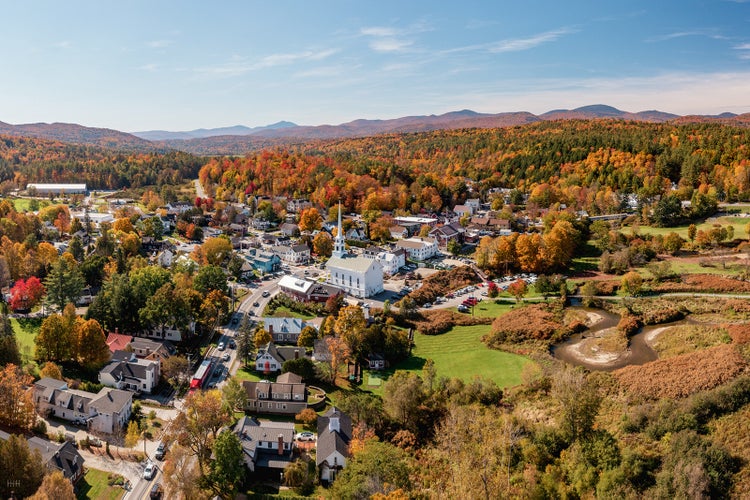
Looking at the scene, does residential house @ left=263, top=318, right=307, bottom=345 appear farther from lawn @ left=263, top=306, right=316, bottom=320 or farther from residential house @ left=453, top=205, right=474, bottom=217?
residential house @ left=453, top=205, right=474, bottom=217

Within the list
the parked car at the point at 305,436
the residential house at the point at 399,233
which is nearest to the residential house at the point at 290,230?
the residential house at the point at 399,233

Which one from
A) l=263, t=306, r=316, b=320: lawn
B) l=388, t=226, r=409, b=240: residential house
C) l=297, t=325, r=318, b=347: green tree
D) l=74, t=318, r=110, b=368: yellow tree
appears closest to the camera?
l=74, t=318, r=110, b=368: yellow tree

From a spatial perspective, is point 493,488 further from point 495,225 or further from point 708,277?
point 495,225

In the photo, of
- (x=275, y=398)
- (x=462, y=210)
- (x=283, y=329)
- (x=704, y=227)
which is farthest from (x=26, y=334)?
(x=704, y=227)

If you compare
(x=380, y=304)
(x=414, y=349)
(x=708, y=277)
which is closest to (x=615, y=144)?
(x=708, y=277)

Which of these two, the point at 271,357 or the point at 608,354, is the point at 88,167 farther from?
the point at 608,354

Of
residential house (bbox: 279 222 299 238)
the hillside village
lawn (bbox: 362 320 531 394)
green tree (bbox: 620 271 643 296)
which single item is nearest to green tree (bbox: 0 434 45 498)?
the hillside village

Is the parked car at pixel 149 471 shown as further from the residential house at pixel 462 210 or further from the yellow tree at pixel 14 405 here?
the residential house at pixel 462 210
